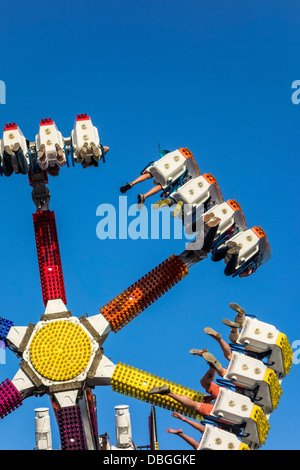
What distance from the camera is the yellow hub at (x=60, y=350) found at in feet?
102

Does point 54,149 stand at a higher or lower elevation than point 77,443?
higher

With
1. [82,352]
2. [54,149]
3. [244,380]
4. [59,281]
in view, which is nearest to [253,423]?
[244,380]

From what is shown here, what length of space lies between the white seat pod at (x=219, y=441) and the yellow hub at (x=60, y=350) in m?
4.41

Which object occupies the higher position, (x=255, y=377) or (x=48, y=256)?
(x=48, y=256)

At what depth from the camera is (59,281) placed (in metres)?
33.0

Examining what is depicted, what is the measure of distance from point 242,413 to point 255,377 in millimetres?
1211

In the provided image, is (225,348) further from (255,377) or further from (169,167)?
(169,167)

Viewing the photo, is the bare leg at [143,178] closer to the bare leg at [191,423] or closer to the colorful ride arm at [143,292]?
the colorful ride arm at [143,292]

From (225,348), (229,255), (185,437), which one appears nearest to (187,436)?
(185,437)

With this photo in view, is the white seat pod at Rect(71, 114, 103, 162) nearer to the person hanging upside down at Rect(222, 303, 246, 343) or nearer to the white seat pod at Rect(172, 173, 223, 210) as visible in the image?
the white seat pod at Rect(172, 173, 223, 210)

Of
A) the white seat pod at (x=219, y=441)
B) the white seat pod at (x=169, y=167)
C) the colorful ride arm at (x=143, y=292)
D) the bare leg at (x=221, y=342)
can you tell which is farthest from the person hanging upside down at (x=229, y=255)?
the white seat pod at (x=219, y=441)

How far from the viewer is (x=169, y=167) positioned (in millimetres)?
32250
